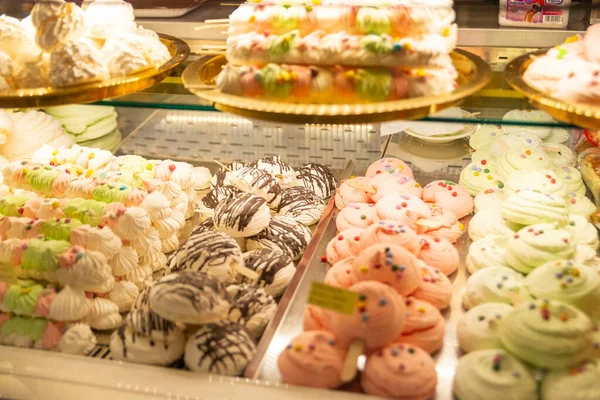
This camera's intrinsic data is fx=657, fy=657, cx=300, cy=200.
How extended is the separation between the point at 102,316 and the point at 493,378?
130 cm

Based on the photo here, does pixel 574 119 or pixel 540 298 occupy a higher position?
pixel 574 119

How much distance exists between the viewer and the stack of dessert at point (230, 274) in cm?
201

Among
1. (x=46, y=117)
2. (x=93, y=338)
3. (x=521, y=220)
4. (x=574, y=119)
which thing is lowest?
(x=93, y=338)

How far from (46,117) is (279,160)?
117 cm

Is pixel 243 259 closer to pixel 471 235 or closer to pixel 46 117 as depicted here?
pixel 471 235

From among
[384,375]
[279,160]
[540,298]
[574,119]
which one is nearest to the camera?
[574,119]

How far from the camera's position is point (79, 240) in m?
2.29

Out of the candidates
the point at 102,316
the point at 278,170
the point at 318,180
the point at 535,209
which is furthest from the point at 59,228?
the point at 535,209

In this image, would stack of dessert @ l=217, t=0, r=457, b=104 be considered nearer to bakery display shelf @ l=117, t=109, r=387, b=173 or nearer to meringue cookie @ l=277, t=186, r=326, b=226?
meringue cookie @ l=277, t=186, r=326, b=226

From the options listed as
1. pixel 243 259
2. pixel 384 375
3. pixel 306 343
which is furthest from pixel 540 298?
pixel 243 259

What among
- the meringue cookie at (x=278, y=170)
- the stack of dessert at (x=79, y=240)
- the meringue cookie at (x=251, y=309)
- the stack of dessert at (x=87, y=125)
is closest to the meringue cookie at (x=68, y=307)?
the stack of dessert at (x=79, y=240)

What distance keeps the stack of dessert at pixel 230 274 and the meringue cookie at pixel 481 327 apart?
2.09 ft

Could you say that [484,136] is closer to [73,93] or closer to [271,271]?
[271,271]

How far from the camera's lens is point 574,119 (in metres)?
1.73
